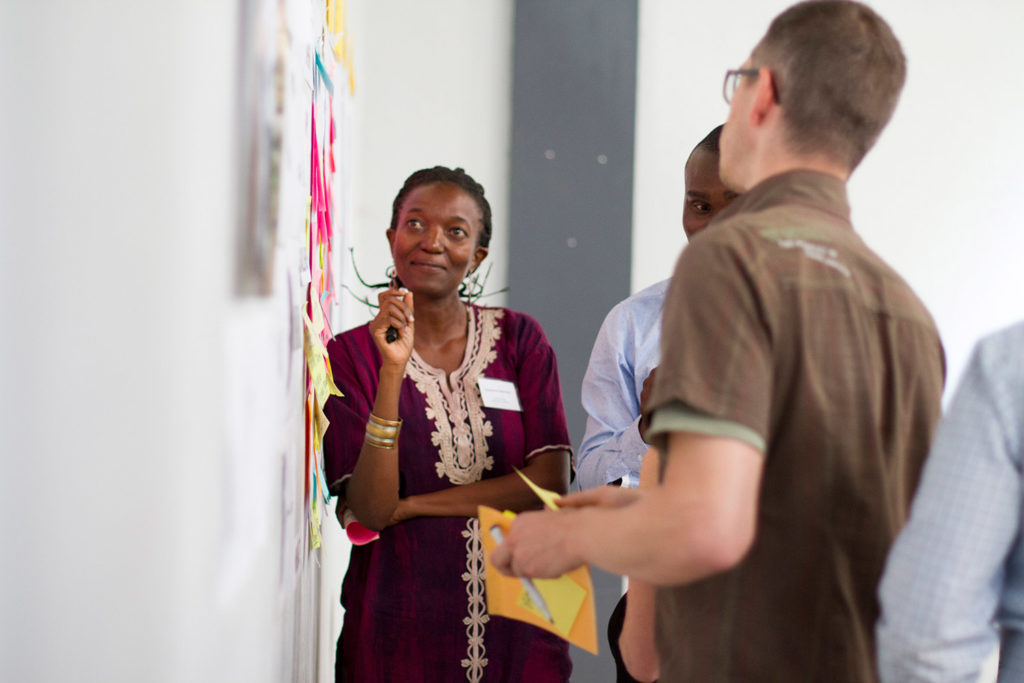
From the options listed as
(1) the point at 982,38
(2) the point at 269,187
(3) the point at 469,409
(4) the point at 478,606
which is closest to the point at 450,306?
(3) the point at 469,409

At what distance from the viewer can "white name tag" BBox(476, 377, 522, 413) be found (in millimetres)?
1991

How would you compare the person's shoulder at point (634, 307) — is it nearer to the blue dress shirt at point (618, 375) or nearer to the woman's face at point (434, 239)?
the blue dress shirt at point (618, 375)

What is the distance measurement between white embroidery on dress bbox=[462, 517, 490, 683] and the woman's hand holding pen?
38 centimetres

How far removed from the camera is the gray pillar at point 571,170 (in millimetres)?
3488

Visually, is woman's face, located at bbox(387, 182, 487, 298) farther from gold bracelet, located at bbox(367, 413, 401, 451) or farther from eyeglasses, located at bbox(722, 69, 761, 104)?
eyeglasses, located at bbox(722, 69, 761, 104)

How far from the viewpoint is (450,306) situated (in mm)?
2105

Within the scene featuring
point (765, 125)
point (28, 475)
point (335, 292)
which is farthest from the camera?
point (335, 292)

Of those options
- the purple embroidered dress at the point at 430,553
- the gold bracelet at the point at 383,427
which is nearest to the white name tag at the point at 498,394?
the purple embroidered dress at the point at 430,553

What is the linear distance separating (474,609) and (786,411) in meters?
1.13

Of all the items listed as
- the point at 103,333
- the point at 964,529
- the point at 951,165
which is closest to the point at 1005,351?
the point at 964,529

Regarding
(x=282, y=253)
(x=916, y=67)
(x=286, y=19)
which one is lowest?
(x=282, y=253)

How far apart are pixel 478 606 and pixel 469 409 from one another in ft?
1.32

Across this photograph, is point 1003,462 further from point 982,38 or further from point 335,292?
point 982,38

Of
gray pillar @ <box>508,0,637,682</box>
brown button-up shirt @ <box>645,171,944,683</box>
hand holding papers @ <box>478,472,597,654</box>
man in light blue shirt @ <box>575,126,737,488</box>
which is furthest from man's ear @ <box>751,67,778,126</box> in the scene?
gray pillar @ <box>508,0,637,682</box>
